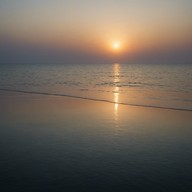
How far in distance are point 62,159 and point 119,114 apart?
28.1 feet

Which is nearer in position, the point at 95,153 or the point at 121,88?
the point at 95,153

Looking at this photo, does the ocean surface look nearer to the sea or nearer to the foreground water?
the sea

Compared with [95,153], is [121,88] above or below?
below

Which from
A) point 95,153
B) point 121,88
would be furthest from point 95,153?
point 121,88

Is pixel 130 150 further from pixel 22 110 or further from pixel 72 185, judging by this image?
pixel 22 110

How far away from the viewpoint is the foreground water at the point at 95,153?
21.5 feet

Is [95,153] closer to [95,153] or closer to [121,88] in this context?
[95,153]

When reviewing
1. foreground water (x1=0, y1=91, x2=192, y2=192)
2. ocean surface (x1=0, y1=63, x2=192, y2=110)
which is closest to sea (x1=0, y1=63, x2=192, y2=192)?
foreground water (x1=0, y1=91, x2=192, y2=192)

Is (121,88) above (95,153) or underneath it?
underneath

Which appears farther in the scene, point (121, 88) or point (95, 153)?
point (121, 88)

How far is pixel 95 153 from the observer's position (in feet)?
28.8

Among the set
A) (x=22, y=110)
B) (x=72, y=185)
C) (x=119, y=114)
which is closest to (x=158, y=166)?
(x=72, y=185)

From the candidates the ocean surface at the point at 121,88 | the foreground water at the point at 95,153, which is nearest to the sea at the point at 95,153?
the foreground water at the point at 95,153

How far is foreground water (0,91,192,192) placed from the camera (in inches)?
259
